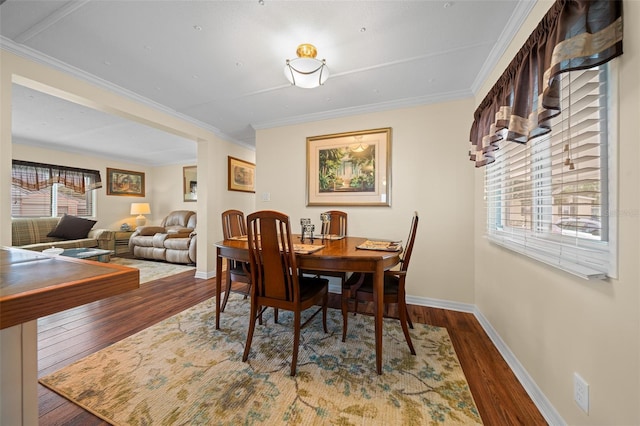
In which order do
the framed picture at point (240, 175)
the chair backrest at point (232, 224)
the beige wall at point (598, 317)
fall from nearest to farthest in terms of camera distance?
1. the beige wall at point (598, 317)
2. the chair backrest at point (232, 224)
3. the framed picture at point (240, 175)

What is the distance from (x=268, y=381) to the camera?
1.48 m

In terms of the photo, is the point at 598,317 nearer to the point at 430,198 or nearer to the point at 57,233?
the point at 430,198

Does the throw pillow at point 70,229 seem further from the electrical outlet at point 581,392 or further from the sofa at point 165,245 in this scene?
the electrical outlet at point 581,392

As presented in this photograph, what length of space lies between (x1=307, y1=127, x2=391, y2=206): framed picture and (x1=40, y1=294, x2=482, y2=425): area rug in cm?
155

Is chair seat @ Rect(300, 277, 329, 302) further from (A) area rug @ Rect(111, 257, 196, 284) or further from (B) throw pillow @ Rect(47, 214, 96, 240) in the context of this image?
(B) throw pillow @ Rect(47, 214, 96, 240)

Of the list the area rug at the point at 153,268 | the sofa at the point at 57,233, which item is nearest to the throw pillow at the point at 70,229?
the sofa at the point at 57,233

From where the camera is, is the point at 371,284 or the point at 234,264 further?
the point at 234,264

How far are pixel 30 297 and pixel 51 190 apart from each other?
6.79 metres

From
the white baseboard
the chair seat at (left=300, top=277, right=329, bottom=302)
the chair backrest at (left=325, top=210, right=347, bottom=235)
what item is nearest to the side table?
the white baseboard

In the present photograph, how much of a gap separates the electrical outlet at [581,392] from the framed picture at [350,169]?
200cm

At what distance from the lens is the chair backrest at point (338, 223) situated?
2.84 metres

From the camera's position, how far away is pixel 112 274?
614 millimetres

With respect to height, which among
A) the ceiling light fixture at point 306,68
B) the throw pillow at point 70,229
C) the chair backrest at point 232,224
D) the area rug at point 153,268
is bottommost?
the area rug at point 153,268

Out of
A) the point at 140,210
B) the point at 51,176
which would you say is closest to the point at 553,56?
the point at 51,176
